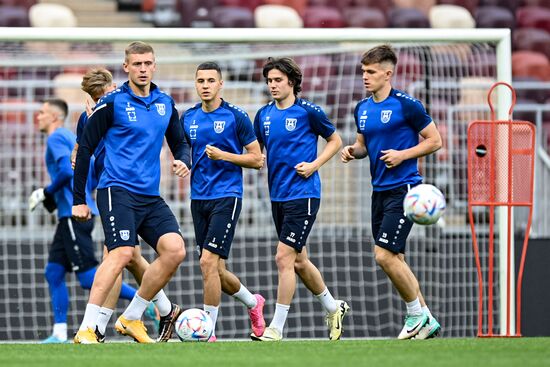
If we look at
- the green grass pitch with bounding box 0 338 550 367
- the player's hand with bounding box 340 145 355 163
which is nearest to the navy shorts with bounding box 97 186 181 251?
the green grass pitch with bounding box 0 338 550 367

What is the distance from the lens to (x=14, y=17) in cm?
1728

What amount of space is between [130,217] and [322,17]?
1068cm

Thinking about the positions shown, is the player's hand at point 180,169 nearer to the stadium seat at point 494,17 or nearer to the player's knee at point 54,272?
the player's knee at point 54,272

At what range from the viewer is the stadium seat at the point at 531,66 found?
1733cm

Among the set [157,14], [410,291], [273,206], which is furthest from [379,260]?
[157,14]

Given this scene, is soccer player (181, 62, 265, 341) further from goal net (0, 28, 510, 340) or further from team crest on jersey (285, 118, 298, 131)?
goal net (0, 28, 510, 340)

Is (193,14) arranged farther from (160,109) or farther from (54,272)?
(160,109)

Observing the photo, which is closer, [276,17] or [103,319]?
[103,319]

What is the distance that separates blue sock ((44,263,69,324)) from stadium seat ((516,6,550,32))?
10.3 metres

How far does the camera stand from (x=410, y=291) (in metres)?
8.93

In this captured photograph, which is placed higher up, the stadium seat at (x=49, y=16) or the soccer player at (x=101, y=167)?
the stadium seat at (x=49, y=16)

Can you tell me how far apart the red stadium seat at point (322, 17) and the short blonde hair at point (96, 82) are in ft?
29.6

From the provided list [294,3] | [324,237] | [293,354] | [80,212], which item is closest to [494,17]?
[294,3]

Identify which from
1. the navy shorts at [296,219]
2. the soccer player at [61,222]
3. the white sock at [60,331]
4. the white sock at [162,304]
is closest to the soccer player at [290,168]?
the navy shorts at [296,219]
